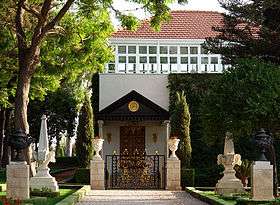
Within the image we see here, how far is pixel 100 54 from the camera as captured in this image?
2423cm

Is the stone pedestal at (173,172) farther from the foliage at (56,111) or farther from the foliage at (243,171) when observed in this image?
the foliage at (56,111)

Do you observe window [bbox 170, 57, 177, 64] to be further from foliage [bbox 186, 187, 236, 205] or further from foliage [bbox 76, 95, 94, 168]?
foliage [bbox 186, 187, 236, 205]

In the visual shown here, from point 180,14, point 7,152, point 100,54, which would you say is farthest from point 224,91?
point 7,152

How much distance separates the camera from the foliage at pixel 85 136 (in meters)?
29.7

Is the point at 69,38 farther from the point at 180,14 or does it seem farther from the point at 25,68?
the point at 180,14

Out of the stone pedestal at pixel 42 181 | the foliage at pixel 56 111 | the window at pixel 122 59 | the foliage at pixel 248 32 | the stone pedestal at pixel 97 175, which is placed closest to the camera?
the stone pedestal at pixel 42 181

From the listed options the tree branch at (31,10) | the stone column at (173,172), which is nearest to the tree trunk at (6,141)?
the stone column at (173,172)

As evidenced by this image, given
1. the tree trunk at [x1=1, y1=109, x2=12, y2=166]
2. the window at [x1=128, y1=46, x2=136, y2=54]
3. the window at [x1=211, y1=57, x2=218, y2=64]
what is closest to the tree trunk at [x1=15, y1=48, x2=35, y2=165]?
the window at [x1=128, y1=46, x2=136, y2=54]

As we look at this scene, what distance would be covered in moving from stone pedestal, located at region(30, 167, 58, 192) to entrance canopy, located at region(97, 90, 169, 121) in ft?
30.4

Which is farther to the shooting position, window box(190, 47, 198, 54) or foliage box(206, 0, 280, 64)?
window box(190, 47, 198, 54)

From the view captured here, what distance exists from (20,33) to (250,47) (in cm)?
1125

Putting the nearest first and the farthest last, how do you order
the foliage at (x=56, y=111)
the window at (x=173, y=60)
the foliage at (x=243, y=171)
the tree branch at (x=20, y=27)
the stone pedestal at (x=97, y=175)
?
1. the tree branch at (x=20, y=27)
2. the foliage at (x=243, y=171)
3. the stone pedestal at (x=97, y=175)
4. the window at (x=173, y=60)
5. the foliage at (x=56, y=111)

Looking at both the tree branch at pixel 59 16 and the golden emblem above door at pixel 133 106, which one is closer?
the tree branch at pixel 59 16

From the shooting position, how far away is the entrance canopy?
3083cm
